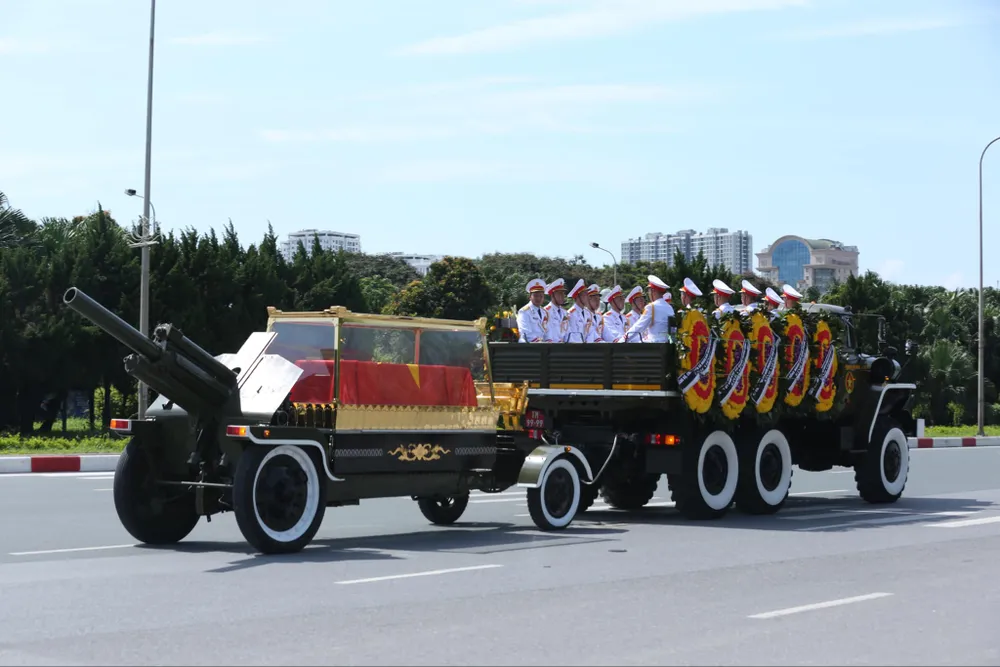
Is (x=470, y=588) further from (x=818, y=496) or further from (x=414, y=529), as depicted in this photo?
(x=818, y=496)

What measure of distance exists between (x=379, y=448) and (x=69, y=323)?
22.2 meters

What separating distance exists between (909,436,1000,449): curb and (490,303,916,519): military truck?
20.3 metres

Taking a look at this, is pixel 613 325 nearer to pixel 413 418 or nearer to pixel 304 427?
pixel 413 418

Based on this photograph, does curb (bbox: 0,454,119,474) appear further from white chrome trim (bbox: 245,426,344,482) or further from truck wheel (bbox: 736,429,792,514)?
white chrome trim (bbox: 245,426,344,482)

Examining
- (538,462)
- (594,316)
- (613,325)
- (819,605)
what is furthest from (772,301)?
(819,605)

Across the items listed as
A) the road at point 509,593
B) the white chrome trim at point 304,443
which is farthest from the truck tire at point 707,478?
the white chrome trim at point 304,443

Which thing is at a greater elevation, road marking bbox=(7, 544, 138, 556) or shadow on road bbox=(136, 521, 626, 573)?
road marking bbox=(7, 544, 138, 556)

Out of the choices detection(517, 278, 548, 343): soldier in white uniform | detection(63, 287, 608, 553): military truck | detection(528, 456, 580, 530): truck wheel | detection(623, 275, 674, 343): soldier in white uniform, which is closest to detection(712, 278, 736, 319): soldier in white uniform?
detection(623, 275, 674, 343): soldier in white uniform

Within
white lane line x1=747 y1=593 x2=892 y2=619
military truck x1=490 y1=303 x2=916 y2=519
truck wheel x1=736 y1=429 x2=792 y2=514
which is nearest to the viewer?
white lane line x1=747 y1=593 x2=892 y2=619

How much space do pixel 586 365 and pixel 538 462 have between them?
181cm

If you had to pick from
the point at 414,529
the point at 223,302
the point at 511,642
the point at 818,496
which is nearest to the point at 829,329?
the point at 818,496

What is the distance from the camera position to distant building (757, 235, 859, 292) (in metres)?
166

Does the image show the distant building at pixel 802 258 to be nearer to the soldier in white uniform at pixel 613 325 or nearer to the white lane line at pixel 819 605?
the soldier in white uniform at pixel 613 325

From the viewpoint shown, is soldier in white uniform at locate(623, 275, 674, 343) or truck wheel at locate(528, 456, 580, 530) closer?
truck wheel at locate(528, 456, 580, 530)
